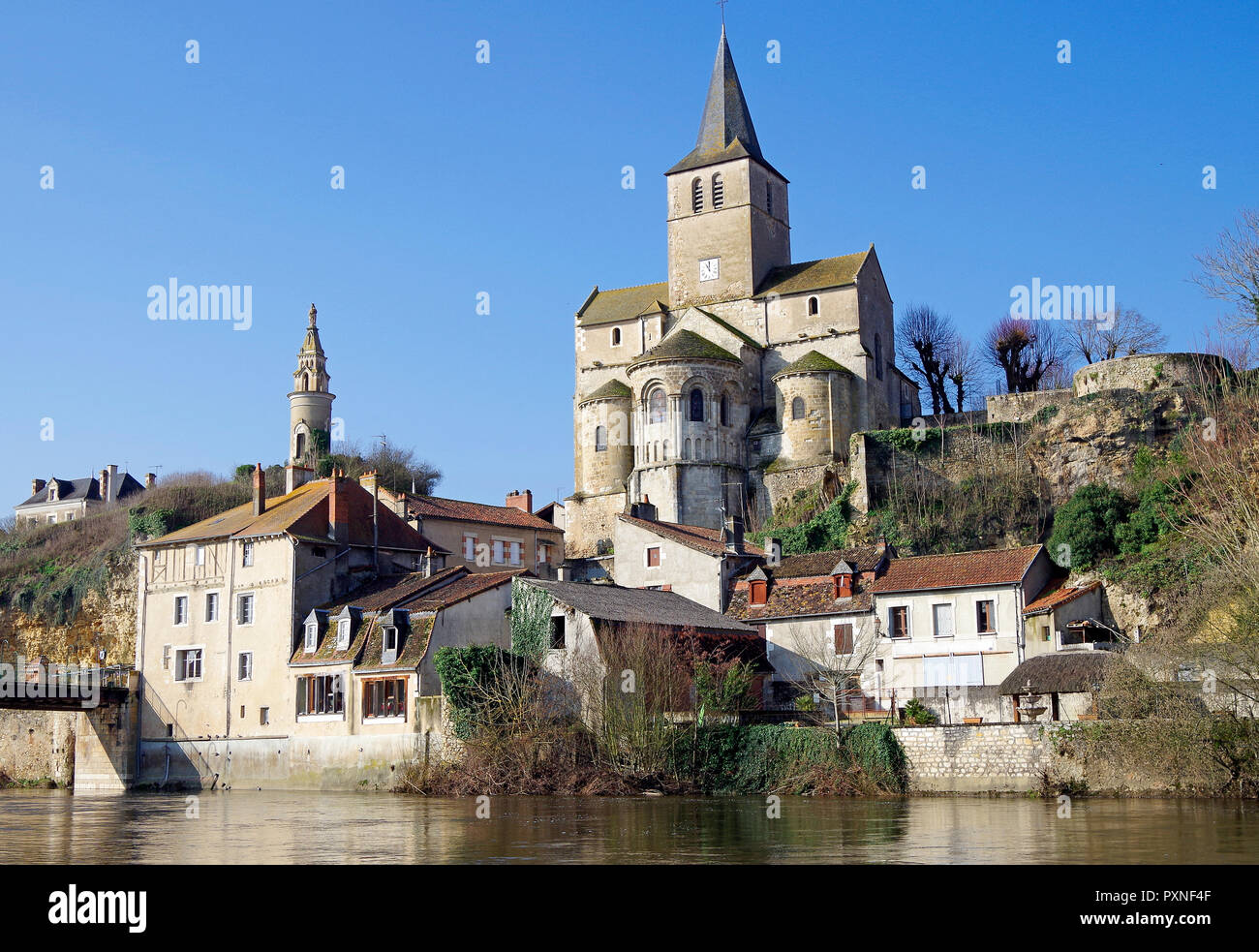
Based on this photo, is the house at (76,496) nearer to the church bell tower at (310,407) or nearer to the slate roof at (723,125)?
the church bell tower at (310,407)

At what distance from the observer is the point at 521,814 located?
1148 inches

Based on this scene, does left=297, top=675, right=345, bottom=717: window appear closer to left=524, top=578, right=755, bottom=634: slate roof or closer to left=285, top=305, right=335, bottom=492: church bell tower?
left=524, top=578, right=755, bottom=634: slate roof

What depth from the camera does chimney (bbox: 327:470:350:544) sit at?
4469cm

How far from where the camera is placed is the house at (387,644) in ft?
127

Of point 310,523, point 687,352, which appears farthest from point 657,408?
point 310,523

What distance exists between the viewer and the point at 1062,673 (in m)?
32.9

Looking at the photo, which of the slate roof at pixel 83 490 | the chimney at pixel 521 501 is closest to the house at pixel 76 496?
the slate roof at pixel 83 490

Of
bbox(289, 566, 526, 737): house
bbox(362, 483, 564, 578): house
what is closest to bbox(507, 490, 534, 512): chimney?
bbox(362, 483, 564, 578): house

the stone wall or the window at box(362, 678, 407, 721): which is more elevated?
the window at box(362, 678, 407, 721)

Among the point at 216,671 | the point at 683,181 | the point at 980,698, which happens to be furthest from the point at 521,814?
the point at 683,181

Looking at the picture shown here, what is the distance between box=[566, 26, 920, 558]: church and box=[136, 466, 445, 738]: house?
18.2 m

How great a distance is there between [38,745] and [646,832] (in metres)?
34.1

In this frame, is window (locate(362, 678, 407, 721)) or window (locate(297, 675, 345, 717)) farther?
window (locate(297, 675, 345, 717))

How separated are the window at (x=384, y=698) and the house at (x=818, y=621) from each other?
38.2 ft
